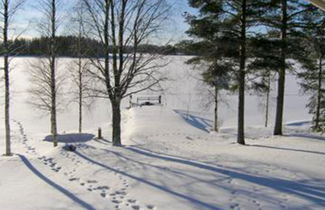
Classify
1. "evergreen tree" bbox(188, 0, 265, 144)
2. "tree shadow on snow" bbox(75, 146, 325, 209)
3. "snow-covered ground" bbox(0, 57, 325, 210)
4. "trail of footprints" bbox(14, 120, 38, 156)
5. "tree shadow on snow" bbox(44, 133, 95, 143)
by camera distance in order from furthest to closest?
"tree shadow on snow" bbox(44, 133, 95, 143)
"trail of footprints" bbox(14, 120, 38, 156)
"evergreen tree" bbox(188, 0, 265, 144)
"tree shadow on snow" bbox(75, 146, 325, 209)
"snow-covered ground" bbox(0, 57, 325, 210)

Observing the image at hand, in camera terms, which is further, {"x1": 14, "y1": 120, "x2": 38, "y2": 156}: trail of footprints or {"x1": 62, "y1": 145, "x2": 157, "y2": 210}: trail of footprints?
{"x1": 14, "y1": 120, "x2": 38, "y2": 156}: trail of footprints

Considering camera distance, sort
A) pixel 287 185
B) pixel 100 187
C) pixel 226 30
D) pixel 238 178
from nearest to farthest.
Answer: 1. pixel 100 187
2. pixel 287 185
3. pixel 238 178
4. pixel 226 30

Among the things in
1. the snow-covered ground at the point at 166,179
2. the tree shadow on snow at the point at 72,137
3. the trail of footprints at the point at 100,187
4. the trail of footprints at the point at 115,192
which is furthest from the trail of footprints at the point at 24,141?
the trail of footprints at the point at 115,192

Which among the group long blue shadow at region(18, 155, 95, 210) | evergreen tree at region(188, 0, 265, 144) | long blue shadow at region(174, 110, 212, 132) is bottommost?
long blue shadow at region(174, 110, 212, 132)

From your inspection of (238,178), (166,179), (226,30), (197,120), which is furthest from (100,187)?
(197,120)

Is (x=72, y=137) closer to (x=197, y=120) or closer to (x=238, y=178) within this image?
(x=197, y=120)

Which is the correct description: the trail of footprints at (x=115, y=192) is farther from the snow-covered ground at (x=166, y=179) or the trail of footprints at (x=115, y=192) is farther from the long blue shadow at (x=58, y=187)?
the long blue shadow at (x=58, y=187)

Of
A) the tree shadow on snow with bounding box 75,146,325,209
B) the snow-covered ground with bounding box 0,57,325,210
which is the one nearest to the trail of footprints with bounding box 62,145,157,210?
the snow-covered ground with bounding box 0,57,325,210

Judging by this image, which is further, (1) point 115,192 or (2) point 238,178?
(2) point 238,178

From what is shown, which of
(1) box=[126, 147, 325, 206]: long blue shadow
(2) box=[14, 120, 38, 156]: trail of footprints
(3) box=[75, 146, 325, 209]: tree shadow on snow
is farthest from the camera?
(2) box=[14, 120, 38, 156]: trail of footprints

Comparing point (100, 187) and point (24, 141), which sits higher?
point (100, 187)

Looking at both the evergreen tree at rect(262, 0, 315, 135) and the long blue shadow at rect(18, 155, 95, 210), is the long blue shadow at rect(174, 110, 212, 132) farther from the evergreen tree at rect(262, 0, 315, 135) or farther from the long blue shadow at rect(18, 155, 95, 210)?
the long blue shadow at rect(18, 155, 95, 210)

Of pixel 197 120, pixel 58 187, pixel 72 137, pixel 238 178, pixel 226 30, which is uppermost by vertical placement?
pixel 226 30

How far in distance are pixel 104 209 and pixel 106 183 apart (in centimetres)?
145
